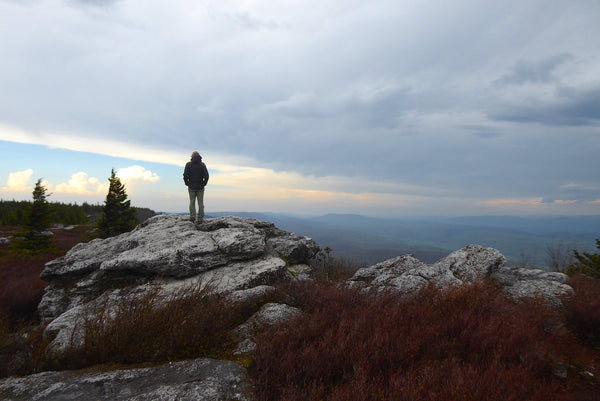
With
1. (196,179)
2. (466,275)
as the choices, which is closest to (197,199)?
(196,179)

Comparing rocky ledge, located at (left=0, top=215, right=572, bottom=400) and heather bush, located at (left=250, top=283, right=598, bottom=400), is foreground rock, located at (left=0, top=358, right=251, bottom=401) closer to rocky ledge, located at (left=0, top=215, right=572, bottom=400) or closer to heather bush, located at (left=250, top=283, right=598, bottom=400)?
rocky ledge, located at (left=0, top=215, right=572, bottom=400)

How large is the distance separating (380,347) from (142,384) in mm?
4147

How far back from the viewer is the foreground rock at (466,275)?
905cm

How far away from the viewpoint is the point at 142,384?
14.4 feet

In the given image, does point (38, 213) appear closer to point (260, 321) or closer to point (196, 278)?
point (196, 278)

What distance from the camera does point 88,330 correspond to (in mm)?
5523

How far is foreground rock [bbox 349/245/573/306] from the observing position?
356 inches

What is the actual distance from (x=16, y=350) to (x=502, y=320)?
10158mm

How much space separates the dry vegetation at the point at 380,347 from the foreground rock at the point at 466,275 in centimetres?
170

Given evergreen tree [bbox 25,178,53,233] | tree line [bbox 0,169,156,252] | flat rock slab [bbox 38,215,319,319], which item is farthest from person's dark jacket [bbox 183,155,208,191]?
evergreen tree [bbox 25,178,53,233]

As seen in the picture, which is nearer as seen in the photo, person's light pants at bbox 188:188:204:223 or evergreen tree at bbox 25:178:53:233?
person's light pants at bbox 188:188:204:223

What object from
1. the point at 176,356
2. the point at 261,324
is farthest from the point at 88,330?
the point at 261,324

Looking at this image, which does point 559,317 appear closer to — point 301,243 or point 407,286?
point 407,286

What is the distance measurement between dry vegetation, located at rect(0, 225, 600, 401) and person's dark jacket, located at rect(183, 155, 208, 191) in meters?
8.87
